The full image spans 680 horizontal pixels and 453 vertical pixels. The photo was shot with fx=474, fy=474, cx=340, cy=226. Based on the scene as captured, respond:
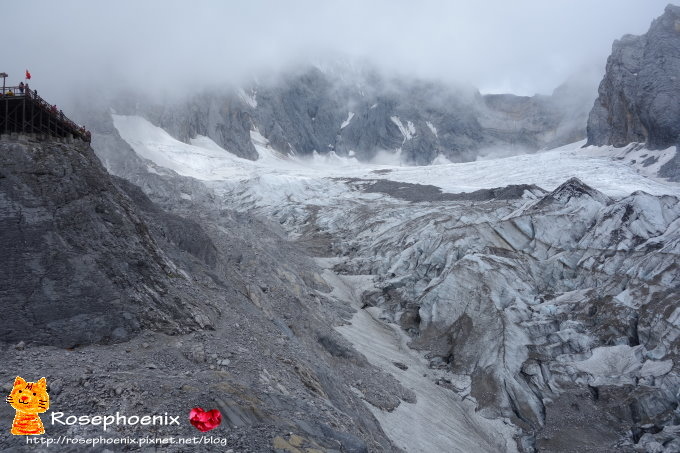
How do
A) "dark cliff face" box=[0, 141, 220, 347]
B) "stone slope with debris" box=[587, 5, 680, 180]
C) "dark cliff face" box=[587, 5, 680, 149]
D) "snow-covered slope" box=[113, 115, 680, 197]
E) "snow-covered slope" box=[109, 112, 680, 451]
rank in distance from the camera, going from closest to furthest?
"dark cliff face" box=[0, 141, 220, 347] < "snow-covered slope" box=[109, 112, 680, 451] < "snow-covered slope" box=[113, 115, 680, 197] < "stone slope with debris" box=[587, 5, 680, 180] < "dark cliff face" box=[587, 5, 680, 149]

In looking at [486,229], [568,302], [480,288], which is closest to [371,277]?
[486,229]

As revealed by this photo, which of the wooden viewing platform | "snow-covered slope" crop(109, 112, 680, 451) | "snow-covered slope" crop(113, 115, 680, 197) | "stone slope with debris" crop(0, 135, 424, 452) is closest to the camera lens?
"stone slope with debris" crop(0, 135, 424, 452)

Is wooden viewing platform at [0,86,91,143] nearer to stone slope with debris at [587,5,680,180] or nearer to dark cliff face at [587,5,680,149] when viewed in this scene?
stone slope with debris at [587,5,680,180]

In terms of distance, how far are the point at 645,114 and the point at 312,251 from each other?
67.2m

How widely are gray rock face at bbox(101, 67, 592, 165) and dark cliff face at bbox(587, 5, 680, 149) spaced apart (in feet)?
161

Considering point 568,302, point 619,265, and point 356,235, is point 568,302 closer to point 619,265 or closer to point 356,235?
point 619,265

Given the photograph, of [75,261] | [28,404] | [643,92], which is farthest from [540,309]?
[643,92]

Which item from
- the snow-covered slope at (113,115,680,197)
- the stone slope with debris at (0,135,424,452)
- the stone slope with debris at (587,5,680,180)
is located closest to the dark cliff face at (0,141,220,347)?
the stone slope with debris at (0,135,424,452)

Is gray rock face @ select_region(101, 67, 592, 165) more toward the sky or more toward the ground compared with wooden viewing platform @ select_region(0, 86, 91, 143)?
more toward the sky

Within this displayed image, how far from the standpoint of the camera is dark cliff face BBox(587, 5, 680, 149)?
255 ft

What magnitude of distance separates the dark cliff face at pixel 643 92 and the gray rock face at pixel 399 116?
49.1 m

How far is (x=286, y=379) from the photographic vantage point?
12992mm

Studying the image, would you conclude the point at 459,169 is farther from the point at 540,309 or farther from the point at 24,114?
the point at 24,114

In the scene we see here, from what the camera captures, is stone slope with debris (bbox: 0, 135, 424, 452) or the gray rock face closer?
stone slope with debris (bbox: 0, 135, 424, 452)
